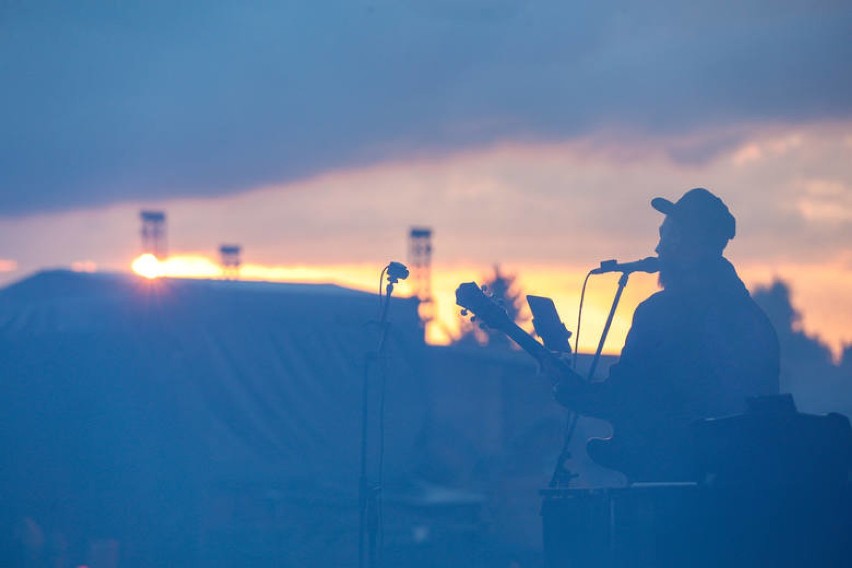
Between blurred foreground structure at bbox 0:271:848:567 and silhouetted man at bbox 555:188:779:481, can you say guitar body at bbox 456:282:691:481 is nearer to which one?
silhouetted man at bbox 555:188:779:481

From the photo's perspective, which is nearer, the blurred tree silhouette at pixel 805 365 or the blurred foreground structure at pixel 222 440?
the blurred foreground structure at pixel 222 440

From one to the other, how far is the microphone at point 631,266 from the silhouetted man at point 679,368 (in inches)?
3.3

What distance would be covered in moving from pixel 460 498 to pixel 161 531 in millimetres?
4077

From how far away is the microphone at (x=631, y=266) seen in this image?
16.9 ft

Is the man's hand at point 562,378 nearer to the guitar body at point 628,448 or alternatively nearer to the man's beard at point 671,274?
the guitar body at point 628,448

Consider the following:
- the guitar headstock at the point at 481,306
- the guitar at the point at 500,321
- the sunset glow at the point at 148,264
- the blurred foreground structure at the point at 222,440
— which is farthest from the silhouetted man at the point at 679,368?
the sunset glow at the point at 148,264

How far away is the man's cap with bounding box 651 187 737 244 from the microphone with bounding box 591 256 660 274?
0.26 meters

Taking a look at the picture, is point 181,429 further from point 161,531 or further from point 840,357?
point 840,357

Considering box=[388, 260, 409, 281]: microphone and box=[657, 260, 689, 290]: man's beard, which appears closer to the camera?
box=[657, 260, 689, 290]: man's beard


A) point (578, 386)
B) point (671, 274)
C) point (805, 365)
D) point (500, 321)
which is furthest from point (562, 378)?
point (805, 365)

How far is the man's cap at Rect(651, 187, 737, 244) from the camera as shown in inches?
211

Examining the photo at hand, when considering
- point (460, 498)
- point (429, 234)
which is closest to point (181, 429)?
point (460, 498)

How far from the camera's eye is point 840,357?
67.9 m

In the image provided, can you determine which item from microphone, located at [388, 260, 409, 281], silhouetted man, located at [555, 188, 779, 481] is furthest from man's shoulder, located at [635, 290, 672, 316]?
microphone, located at [388, 260, 409, 281]
